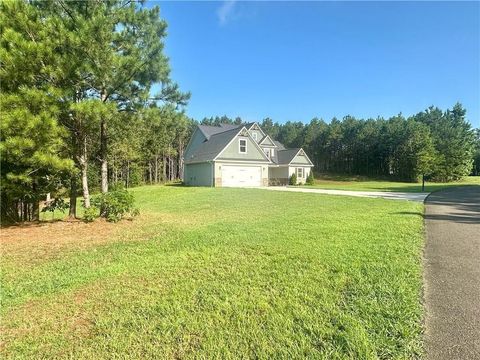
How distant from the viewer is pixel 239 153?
85.7 ft

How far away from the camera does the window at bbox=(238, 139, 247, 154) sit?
86.2ft

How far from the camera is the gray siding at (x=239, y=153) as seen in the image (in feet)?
83.2

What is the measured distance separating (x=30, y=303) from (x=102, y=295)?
0.80m

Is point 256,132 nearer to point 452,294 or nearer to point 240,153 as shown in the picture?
point 240,153

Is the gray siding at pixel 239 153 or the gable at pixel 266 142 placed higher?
the gable at pixel 266 142

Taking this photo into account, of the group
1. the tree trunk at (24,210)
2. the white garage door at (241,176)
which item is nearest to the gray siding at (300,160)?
the white garage door at (241,176)

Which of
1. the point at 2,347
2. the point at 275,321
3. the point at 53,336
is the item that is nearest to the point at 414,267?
the point at 275,321

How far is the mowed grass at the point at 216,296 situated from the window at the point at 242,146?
786 inches

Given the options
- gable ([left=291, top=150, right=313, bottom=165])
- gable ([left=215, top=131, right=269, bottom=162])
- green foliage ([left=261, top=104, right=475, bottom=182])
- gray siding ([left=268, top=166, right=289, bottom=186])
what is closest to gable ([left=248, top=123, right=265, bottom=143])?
gray siding ([left=268, top=166, right=289, bottom=186])

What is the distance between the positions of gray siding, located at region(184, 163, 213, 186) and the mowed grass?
63.1 feet

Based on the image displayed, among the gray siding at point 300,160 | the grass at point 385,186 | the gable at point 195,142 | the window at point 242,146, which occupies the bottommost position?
the grass at point 385,186

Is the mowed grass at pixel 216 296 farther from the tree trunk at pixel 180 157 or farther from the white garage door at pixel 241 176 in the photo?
the tree trunk at pixel 180 157

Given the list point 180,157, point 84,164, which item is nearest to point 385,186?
point 84,164

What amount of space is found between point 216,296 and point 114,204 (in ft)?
19.5
